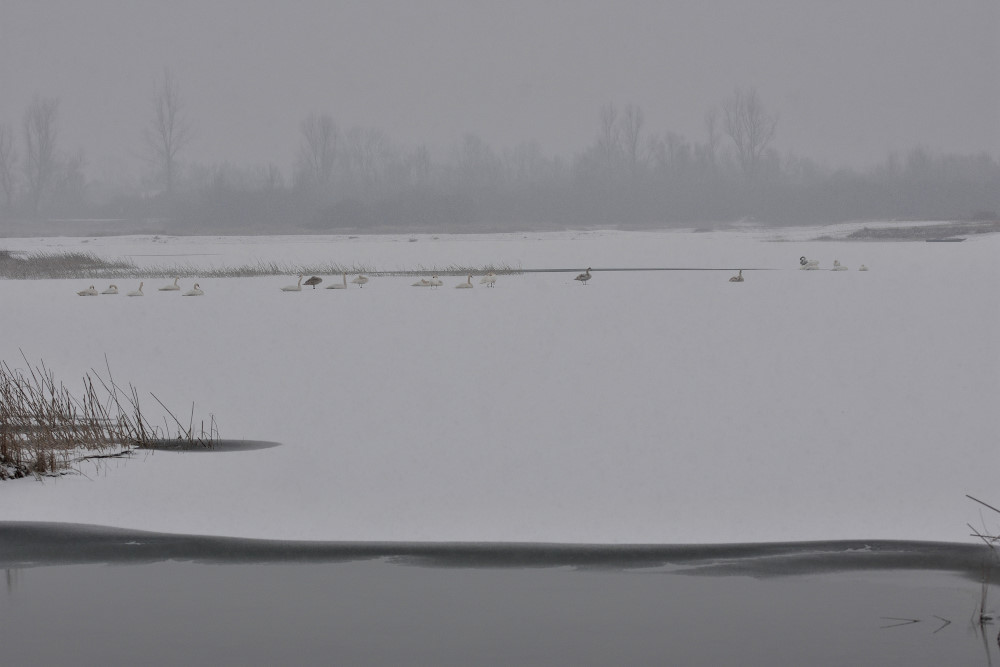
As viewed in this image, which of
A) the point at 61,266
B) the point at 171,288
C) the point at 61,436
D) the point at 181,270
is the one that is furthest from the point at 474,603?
the point at 61,266

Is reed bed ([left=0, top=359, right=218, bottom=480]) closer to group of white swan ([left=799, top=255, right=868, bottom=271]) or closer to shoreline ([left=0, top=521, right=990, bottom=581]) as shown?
shoreline ([left=0, top=521, right=990, bottom=581])

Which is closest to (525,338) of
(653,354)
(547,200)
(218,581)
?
(653,354)

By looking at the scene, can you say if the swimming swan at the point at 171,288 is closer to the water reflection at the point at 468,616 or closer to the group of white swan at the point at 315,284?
the group of white swan at the point at 315,284

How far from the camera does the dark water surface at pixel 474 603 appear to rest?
19.7 feet

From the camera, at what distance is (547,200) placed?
73.9 m

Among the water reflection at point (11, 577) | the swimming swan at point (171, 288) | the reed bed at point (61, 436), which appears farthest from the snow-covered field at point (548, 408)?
the water reflection at point (11, 577)

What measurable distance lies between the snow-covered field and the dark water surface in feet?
1.53

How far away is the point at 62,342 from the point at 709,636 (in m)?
14.2

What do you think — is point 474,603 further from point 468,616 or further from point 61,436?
point 61,436

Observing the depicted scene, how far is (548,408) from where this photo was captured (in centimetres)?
1270

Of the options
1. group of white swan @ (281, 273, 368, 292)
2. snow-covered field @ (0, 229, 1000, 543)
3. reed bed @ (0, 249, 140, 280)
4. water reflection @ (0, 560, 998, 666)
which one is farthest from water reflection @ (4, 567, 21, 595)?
reed bed @ (0, 249, 140, 280)

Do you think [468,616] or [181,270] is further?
[181,270]

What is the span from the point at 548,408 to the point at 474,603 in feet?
19.7

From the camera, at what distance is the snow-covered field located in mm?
8789
